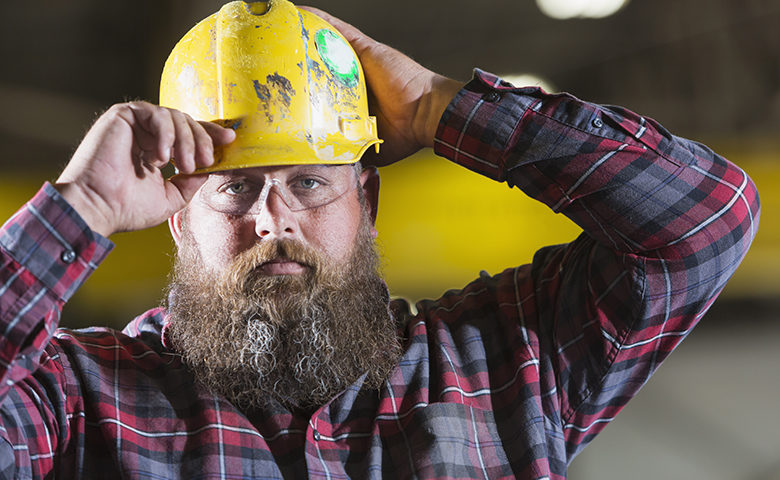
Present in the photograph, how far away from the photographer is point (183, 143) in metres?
1.42

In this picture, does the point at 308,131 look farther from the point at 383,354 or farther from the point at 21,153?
the point at 21,153

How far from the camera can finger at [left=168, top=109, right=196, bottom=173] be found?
142 cm

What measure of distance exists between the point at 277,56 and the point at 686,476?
12.6 feet

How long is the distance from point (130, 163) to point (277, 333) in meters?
0.53

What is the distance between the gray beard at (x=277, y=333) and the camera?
1.68 metres

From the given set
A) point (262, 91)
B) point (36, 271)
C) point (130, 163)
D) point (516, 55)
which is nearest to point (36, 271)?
point (36, 271)

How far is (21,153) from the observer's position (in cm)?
521

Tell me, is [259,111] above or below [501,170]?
above

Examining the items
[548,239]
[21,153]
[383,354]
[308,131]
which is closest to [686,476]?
[548,239]

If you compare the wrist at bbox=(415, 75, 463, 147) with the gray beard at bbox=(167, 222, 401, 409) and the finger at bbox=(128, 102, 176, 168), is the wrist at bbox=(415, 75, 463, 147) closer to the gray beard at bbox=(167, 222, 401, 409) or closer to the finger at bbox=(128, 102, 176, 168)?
the gray beard at bbox=(167, 222, 401, 409)

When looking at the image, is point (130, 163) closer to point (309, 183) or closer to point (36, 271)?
point (36, 271)

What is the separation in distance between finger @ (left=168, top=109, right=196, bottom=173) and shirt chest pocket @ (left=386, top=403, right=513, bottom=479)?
0.69m

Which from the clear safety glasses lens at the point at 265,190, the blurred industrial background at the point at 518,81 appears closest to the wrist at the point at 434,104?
the clear safety glasses lens at the point at 265,190

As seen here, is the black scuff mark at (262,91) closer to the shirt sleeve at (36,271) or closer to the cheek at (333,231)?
the cheek at (333,231)
